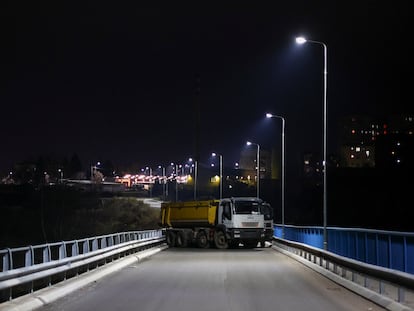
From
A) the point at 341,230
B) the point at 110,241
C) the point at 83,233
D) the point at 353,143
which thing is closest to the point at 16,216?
the point at 83,233

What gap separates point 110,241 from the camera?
88.8 feet

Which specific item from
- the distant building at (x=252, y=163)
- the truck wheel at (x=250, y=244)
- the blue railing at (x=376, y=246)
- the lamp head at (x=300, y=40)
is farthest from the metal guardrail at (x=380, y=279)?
the distant building at (x=252, y=163)

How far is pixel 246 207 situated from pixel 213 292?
25.8 m

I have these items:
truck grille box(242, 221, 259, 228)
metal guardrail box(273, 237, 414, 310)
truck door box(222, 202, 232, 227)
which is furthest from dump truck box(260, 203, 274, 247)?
metal guardrail box(273, 237, 414, 310)

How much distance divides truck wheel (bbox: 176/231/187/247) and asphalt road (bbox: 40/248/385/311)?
20.8 meters

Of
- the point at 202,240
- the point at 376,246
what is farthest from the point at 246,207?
the point at 376,246

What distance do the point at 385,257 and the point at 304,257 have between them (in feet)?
40.3

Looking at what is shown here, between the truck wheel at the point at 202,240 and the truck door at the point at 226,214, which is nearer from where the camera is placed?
the truck door at the point at 226,214

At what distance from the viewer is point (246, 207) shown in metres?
41.3

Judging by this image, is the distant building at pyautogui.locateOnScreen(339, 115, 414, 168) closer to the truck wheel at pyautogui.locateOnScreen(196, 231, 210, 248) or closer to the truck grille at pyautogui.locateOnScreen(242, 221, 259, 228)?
the truck wheel at pyautogui.locateOnScreen(196, 231, 210, 248)

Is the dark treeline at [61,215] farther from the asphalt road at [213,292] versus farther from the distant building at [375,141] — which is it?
the asphalt road at [213,292]

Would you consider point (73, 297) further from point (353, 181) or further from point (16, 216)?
point (353, 181)

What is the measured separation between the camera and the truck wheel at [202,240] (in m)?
42.6

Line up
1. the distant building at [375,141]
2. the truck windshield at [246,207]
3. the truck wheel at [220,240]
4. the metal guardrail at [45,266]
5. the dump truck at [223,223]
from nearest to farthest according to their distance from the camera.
A: the metal guardrail at [45,266], the dump truck at [223,223], the truck windshield at [246,207], the truck wheel at [220,240], the distant building at [375,141]
